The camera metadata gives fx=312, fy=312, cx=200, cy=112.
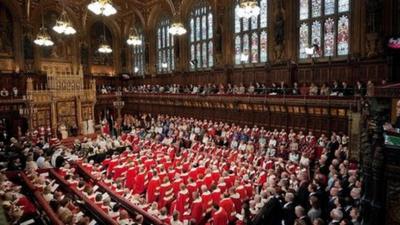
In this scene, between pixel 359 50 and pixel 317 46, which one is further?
pixel 317 46

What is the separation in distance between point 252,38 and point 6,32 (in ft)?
74.8

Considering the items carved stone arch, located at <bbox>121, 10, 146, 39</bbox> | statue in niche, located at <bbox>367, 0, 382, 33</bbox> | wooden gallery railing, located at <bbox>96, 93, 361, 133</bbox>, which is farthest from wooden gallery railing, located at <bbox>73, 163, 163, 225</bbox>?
carved stone arch, located at <bbox>121, 10, 146, 39</bbox>

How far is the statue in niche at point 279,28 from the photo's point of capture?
20.8m

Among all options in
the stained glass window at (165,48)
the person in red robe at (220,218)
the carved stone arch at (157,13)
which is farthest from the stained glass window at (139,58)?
the person in red robe at (220,218)

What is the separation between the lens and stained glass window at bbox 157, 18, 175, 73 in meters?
32.7

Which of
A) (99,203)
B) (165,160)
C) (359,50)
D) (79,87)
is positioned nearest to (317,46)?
(359,50)

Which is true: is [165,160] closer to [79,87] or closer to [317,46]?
[317,46]

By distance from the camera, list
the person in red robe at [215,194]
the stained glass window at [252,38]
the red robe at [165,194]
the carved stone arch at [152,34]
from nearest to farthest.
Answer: the person in red robe at [215,194], the red robe at [165,194], the stained glass window at [252,38], the carved stone arch at [152,34]

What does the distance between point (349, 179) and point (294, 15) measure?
550 inches

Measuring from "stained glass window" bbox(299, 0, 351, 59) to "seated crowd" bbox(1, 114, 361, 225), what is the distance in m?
6.25

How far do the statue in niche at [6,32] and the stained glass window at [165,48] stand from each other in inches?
558

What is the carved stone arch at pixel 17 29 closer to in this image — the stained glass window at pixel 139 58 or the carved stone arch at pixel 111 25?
the carved stone arch at pixel 111 25

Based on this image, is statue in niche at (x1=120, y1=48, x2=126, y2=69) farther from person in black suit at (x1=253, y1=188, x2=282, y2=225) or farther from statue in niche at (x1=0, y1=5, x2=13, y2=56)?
person in black suit at (x1=253, y1=188, x2=282, y2=225)

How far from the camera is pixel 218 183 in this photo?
11930 millimetres
